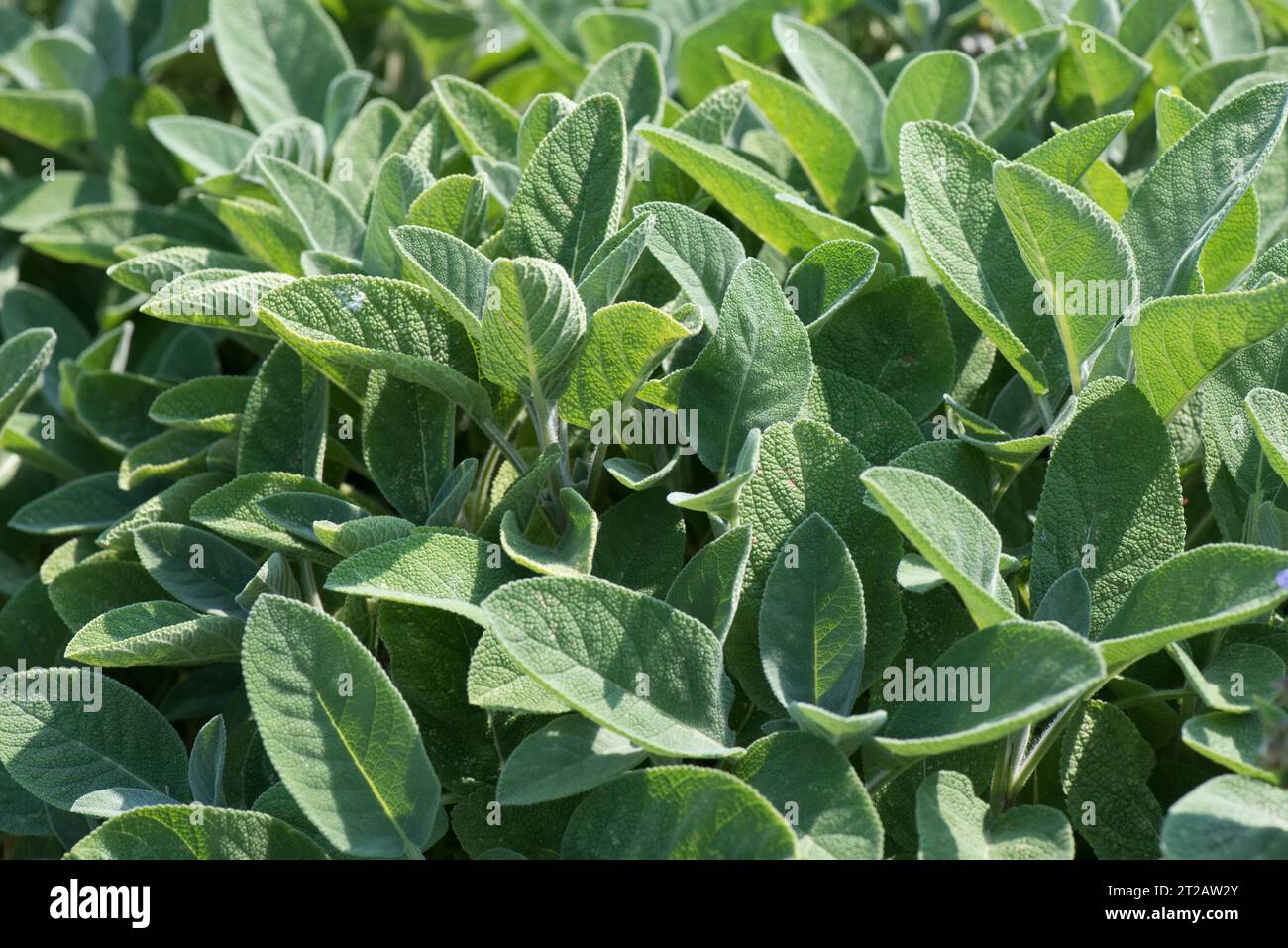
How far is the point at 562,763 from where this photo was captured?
1.13m

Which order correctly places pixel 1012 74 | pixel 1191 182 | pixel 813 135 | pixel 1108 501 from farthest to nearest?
pixel 1012 74, pixel 813 135, pixel 1191 182, pixel 1108 501

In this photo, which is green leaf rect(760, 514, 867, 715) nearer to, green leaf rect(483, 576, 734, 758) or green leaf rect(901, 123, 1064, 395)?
green leaf rect(483, 576, 734, 758)

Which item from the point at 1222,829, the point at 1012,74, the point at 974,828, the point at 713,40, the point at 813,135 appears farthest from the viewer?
the point at 713,40

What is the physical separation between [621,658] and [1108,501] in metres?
0.49

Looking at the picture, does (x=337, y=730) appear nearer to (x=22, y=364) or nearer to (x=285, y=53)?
(x=22, y=364)

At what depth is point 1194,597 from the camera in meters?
1.10

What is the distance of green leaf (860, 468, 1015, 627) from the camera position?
106 cm

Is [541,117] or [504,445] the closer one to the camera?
[504,445]

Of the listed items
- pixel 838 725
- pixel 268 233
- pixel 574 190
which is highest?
pixel 574 190

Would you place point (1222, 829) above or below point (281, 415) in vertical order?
below

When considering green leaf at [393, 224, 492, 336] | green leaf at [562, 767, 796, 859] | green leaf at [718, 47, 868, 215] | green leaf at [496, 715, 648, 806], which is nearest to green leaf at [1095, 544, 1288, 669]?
green leaf at [562, 767, 796, 859]

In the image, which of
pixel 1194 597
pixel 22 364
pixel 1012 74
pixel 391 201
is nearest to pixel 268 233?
pixel 391 201

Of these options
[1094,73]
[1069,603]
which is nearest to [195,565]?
[1069,603]
